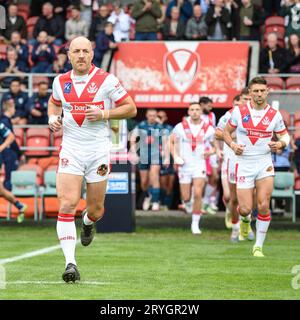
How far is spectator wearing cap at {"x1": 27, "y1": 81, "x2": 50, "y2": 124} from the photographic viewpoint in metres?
24.7

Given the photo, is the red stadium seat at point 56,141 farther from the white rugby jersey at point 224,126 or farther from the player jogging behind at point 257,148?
the player jogging behind at point 257,148

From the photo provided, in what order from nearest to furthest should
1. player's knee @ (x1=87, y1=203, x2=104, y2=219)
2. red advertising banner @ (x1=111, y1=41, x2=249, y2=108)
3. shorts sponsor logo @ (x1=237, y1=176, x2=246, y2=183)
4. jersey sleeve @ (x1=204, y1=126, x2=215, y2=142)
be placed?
player's knee @ (x1=87, y1=203, x2=104, y2=219) → shorts sponsor logo @ (x1=237, y1=176, x2=246, y2=183) → jersey sleeve @ (x1=204, y1=126, x2=215, y2=142) → red advertising banner @ (x1=111, y1=41, x2=249, y2=108)

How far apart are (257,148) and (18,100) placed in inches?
382

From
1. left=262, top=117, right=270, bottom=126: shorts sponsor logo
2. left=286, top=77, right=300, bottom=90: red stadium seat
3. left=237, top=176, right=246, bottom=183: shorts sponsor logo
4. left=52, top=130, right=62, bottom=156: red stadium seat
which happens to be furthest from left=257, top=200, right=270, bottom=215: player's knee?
left=286, top=77, right=300, bottom=90: red stadium seat

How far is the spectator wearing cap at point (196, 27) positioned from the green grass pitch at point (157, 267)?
6.56 m

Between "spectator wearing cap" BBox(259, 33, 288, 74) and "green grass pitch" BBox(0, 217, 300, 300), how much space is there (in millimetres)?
5679

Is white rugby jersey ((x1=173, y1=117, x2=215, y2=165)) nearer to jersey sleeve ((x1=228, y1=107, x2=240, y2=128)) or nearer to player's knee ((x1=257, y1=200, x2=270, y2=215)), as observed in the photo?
jersey sleeve ((x1=228, y1=107, x2=240, y2=128))

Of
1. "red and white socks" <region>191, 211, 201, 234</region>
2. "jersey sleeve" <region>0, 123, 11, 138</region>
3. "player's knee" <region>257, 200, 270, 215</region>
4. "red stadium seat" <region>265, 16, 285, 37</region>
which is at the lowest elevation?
"red and white socks" <region>191, 211, 201, 234</region>

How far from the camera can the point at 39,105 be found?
24688 millimetres

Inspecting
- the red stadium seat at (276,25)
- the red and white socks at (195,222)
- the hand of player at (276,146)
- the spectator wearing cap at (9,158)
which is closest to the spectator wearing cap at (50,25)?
the spectator wearing cap at (9,158)

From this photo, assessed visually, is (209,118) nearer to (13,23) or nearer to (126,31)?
(126,31)

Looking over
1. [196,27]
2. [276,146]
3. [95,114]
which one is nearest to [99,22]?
[196,27]

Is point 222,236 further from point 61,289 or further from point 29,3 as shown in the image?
point 29,3
